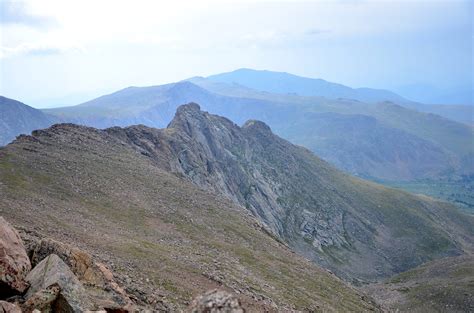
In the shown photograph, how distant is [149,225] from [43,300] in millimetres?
39185

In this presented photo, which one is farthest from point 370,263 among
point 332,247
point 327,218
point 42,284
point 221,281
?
point 42,284

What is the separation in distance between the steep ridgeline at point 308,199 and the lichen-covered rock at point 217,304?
8554 centimetres

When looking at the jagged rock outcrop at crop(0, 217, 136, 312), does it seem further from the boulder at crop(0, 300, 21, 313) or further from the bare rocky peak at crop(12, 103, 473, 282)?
the bare rocky peak at crop(12, 103, 473, 282)

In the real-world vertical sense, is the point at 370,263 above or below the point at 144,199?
below

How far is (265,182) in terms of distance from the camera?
502ft

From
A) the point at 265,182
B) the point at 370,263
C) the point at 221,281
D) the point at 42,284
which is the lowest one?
the point at 370,263

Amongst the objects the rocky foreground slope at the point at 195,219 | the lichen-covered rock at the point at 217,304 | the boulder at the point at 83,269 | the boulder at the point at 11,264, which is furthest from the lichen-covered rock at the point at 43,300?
the rocky foreground slope at the point at 195,219

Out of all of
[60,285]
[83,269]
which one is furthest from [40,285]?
[83,269]

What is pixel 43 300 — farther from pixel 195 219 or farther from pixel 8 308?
pixel 195 219

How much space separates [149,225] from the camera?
5722 cm

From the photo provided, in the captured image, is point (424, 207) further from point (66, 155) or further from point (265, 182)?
point (66, 155)

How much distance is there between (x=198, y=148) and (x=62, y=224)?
83278 millimetres

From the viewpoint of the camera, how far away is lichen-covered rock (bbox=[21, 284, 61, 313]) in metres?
18.0

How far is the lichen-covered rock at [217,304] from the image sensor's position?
12.1 meters
